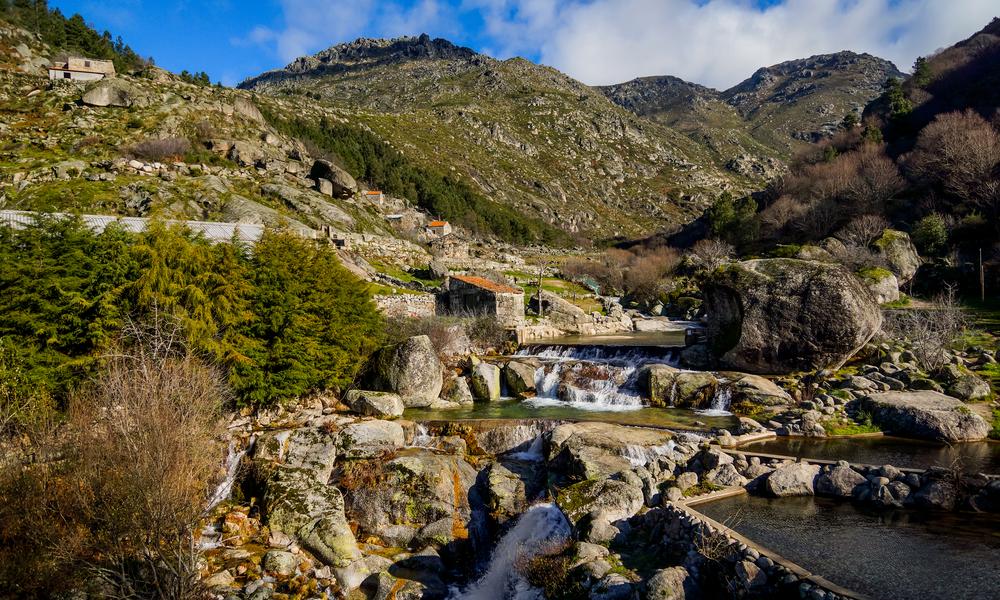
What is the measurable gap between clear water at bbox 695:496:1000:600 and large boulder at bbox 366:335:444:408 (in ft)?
47.7

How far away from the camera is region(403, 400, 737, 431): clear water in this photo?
19.5 meters

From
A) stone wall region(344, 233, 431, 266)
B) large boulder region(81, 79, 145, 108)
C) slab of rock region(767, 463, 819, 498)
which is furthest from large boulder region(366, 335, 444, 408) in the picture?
large boulder region(81, 79, 145, 108)

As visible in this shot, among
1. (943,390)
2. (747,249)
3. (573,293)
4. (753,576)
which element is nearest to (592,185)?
(747,249)

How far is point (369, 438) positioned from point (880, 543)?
15.2 meters

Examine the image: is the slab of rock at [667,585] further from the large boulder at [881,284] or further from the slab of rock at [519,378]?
the large boulder at [881,284]

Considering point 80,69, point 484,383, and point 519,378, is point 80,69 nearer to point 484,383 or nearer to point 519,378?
point 484,383

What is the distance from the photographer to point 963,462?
13.7 meters

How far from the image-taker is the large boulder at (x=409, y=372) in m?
23.4

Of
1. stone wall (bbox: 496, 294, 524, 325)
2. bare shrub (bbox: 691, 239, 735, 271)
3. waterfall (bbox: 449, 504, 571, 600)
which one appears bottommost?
waterfall (bbox: 449, 504, 571, 600)

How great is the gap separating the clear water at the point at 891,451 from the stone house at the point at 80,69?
4281 inches

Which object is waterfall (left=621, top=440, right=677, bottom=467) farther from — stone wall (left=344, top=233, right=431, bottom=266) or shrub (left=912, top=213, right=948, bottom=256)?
stone wall (left=344, top=233, right=431, bottom=266)

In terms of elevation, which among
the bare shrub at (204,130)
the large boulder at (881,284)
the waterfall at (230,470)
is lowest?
the waterfall at (230,470)

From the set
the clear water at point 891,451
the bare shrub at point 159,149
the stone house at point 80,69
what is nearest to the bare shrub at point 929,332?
the clear water at point 891,451

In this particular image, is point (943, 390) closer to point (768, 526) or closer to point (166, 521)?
point (768, 526)
